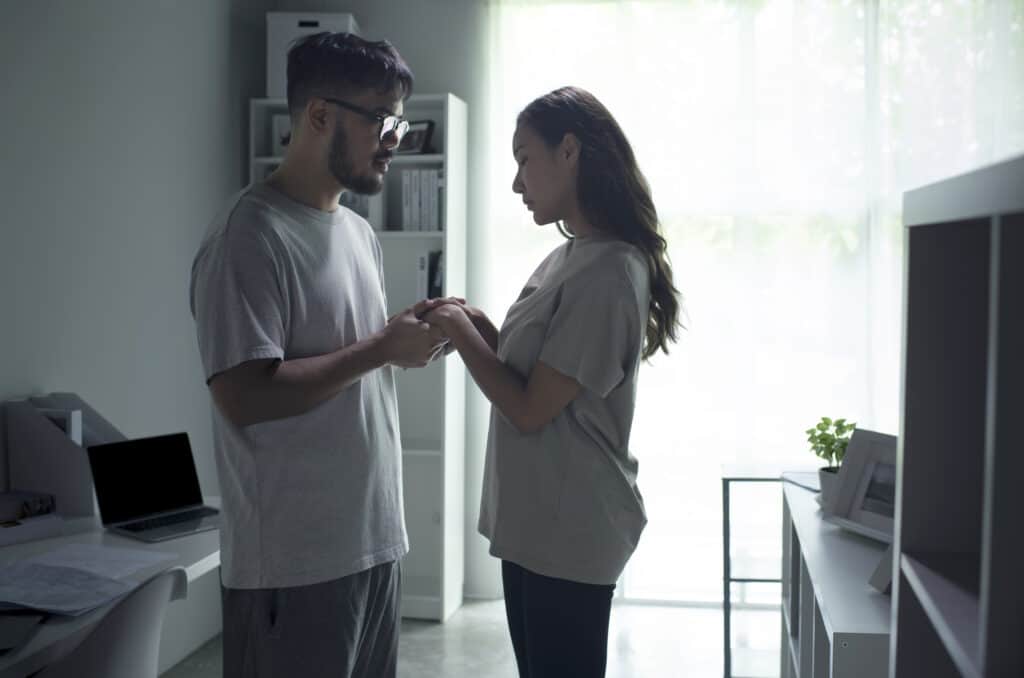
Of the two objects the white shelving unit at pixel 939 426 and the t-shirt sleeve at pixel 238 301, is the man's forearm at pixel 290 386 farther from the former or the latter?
the white shelving unit at pixel 939 426

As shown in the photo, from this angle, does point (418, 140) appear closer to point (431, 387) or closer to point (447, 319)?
point (431, 387)

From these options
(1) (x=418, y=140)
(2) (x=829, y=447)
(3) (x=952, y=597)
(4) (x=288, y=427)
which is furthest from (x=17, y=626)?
(1) (x=418, y=140)

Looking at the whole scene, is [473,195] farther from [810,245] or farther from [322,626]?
[322,626]

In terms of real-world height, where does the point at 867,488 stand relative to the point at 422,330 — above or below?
below

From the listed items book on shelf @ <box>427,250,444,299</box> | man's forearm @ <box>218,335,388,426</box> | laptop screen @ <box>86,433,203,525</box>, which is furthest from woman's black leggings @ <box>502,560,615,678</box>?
book on shelf @ <box>427,250,444,299</box>

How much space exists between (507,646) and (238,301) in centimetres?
254

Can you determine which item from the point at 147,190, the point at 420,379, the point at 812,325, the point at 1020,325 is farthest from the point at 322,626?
the point at 812,325

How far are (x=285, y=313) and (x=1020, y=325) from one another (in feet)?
4.05

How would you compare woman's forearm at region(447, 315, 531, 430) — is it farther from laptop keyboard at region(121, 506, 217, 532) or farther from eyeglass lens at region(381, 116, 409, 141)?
laptop keyboard at region(121, 506, 217, 532)

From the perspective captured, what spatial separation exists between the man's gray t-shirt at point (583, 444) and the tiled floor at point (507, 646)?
1.87 meters

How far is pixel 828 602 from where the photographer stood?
1.70 m

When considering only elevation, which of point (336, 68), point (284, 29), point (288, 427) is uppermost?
point (284, 29)

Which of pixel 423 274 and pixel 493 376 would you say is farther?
pixel 423 274

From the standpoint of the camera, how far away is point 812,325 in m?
4.10
